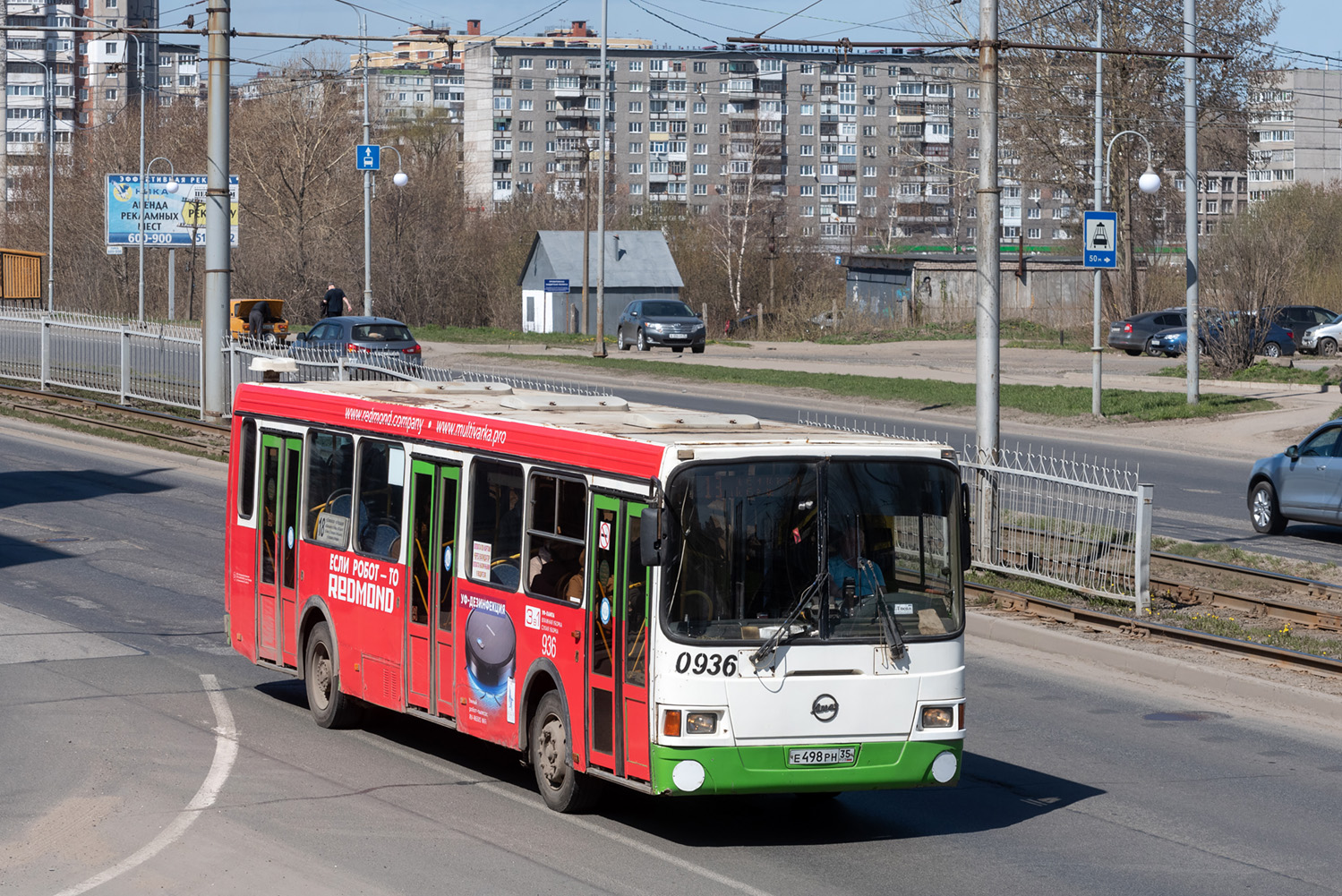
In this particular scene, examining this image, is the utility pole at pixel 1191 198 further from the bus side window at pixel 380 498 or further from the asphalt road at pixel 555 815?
the bus side window at pixel 380 498

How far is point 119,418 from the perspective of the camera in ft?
94.2

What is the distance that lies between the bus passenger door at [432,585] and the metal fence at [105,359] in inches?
756

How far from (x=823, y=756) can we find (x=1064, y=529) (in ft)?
26.4

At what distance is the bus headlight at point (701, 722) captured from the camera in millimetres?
7730

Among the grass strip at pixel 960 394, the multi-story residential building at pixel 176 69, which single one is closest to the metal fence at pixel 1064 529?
the grass strip at pixel 960 394

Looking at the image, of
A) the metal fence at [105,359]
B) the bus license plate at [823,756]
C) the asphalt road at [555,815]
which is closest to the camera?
the asphalt road at [555,815]

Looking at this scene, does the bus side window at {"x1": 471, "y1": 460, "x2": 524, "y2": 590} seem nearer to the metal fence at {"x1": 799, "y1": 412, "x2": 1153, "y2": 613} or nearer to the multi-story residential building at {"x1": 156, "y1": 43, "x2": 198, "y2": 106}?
the metal fence at {"x1": 799, "y1": 412, "x2": 1153, "y2": 613}

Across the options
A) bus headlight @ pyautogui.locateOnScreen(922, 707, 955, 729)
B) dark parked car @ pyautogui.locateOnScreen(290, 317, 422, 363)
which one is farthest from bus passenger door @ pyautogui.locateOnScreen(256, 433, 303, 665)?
dark parked car @ pyautogui.locateOnScreen(290, 317, 422, 363)

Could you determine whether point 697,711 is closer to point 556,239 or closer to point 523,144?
point 556,239

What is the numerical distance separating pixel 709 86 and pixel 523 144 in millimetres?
18591

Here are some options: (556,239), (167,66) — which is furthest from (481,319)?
(167,66)

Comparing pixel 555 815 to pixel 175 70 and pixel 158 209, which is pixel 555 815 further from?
pixel 175 70

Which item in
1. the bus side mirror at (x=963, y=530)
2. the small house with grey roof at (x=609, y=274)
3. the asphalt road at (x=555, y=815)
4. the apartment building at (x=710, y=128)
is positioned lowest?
the asphalt road at (x=555, y=815)

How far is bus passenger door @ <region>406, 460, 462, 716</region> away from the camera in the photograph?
9586mm
